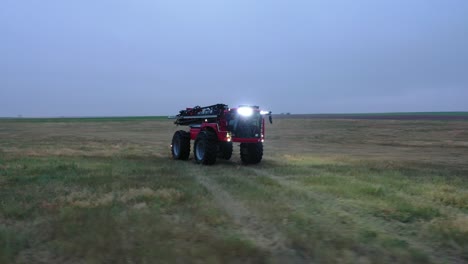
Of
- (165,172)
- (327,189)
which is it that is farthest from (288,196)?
(165,172)

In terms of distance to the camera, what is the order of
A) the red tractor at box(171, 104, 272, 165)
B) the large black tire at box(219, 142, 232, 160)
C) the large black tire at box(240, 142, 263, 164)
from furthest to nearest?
the large black tire at box(219, 142, 232, 160), the large black tire at box(240, 142, 263, 164), the red tractor at box(171, 104, 272, 165)

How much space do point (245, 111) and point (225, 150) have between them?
2401 mm

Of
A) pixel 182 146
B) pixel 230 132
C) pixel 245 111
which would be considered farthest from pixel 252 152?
pixel 182 146

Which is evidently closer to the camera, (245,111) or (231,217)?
(231,217)

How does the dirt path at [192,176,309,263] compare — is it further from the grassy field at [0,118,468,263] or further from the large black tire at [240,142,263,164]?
the large black tire at [240,142,263,164]

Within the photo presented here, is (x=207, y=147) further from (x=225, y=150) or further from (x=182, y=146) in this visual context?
(x=182, y=146)

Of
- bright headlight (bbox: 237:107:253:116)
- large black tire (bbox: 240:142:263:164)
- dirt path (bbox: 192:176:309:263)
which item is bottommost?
dirt path (bbox: 192:176:309:263)

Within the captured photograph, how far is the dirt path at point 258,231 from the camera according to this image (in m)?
6.34

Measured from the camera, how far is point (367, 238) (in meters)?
7.14

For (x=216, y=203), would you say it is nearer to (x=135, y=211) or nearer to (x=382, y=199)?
(x=135, y=211)

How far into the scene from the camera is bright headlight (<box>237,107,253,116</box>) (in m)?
18.2

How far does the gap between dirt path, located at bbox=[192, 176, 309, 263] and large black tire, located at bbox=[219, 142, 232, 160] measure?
328 inches

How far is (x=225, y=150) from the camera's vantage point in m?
19.8

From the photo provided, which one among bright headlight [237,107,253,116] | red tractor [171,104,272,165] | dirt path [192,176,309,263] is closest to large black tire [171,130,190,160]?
red tractor [171,104,272,165]
